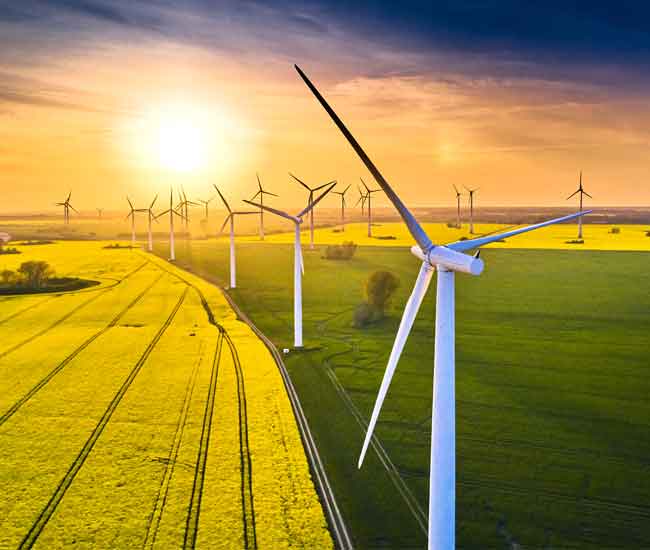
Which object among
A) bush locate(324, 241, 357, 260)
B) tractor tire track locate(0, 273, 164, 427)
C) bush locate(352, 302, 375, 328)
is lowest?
tractor tire track locate(0, 273, 164, 427)

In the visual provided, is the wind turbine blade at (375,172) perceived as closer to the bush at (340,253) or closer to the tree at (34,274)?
the tree at (34,274)

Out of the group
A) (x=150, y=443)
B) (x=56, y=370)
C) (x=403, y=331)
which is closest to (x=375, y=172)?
(x=403, y=331)

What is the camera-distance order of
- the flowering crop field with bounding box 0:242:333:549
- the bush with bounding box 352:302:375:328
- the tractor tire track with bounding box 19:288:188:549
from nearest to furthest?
the tractor tire track with bounding box 19:288:188:549
the flowering crop field with bounding box 0:242:333:549
the bush with bounding box 352:302:375:328

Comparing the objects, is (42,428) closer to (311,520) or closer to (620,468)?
(311,520)

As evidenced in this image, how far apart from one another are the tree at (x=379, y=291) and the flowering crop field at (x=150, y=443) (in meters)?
17.9

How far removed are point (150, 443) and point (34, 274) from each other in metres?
87.2

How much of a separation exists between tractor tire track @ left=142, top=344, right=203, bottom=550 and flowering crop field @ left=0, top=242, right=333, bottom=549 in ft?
0.33

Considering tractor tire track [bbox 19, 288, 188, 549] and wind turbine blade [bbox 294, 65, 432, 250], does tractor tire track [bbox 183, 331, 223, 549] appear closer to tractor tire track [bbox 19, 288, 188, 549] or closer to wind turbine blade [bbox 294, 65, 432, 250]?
tractor tire track [bbox 19, 288, 188, 549]

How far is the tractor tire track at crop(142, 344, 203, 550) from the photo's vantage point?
27.7 metres

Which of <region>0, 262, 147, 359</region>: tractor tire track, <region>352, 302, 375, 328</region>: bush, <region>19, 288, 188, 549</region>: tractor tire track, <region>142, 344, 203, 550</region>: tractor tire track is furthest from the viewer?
<region>352, 302, 375, 328</region>: bush

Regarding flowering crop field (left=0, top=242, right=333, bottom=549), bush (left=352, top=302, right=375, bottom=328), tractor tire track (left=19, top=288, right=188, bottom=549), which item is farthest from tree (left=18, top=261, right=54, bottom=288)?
bush (left=352, top=302, right=375, bottom=328)

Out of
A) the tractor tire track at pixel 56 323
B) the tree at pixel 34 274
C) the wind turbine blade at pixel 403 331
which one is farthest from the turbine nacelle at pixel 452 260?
the tree at pixel 34 274

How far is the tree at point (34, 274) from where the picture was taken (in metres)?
111

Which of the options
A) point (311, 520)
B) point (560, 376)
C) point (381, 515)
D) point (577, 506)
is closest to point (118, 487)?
point (311, 520)
